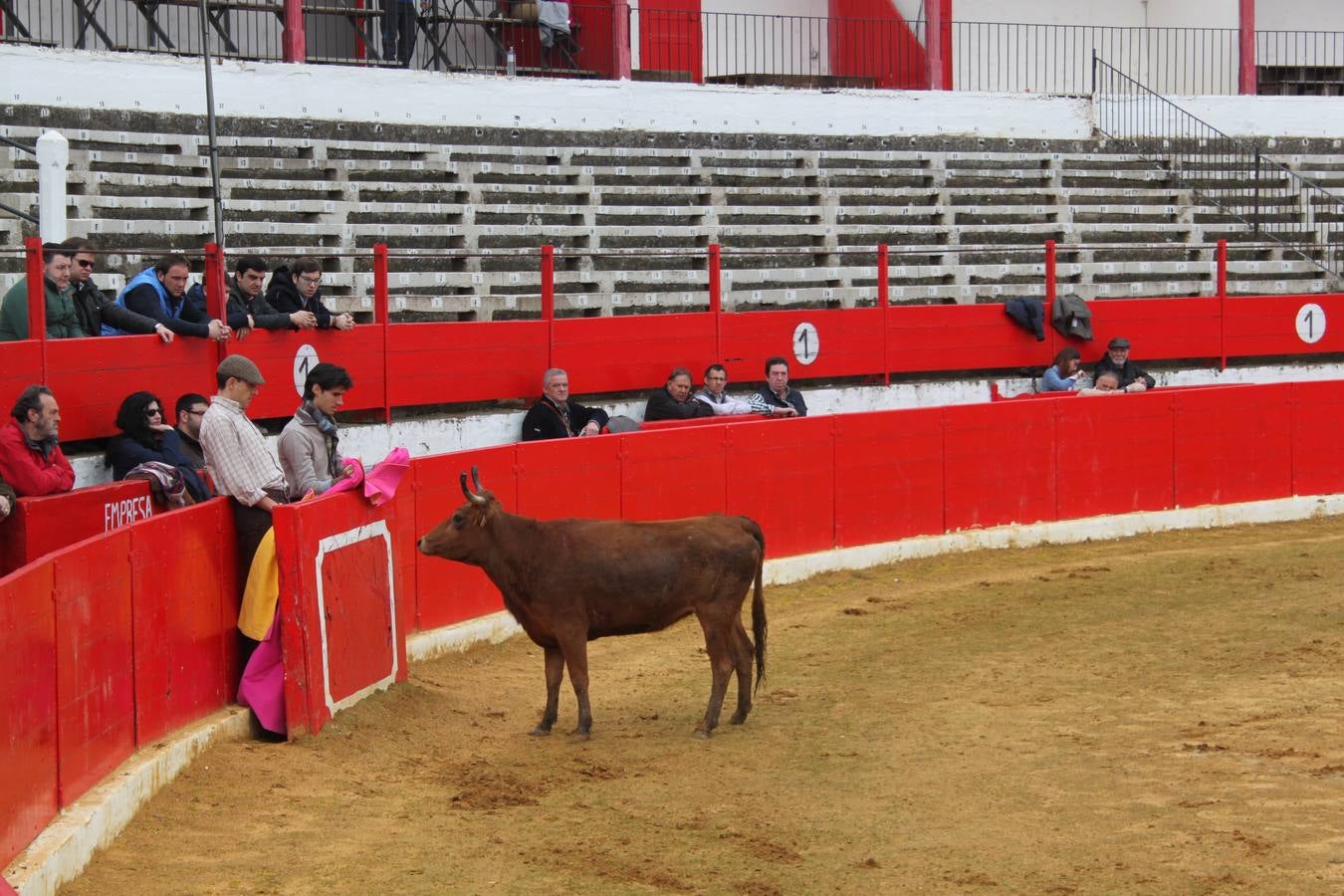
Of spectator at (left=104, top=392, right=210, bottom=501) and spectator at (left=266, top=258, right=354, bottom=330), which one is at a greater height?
spectator at (left=266, top=258, right=354, bottom=330)

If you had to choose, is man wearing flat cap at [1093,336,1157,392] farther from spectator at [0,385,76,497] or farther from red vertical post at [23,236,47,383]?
spectator at [0,385,76,497]

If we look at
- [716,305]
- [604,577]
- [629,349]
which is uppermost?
[716,305]

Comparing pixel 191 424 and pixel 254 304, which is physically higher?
pixel 254 304

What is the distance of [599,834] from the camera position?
293 inches

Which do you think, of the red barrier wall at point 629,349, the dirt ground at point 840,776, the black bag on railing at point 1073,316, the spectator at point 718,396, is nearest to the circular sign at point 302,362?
the red barrier wall at point 629,349

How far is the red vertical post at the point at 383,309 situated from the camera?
13.7 metres

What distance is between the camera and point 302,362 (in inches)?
518

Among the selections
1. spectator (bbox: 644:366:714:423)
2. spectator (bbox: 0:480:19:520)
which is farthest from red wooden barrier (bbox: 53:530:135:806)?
spectator (bbox: 644:366:714:423)

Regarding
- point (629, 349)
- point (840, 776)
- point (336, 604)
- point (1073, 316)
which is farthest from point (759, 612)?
point (1073, 316)

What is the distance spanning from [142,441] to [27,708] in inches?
148

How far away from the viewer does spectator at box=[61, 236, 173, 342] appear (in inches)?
422

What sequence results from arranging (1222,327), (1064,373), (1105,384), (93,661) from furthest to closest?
(1222,327) < (1064,373) < (1105,384) < (93,661)

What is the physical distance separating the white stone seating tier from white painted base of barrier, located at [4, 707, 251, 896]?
581 centimetres

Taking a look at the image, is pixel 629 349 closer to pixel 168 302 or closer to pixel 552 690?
pixel 168 302
